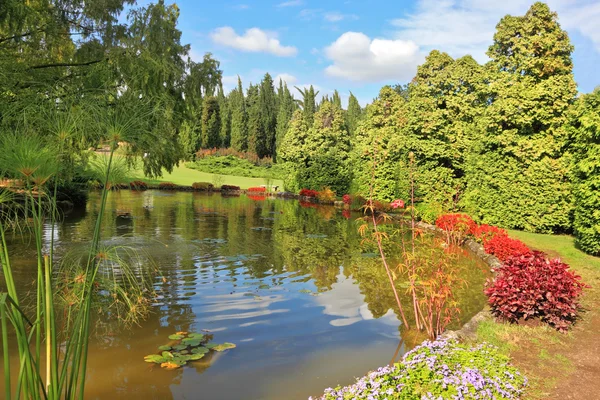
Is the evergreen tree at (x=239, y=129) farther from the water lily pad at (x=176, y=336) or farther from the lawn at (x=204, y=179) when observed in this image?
the water lily pad at (x=176, y=336)

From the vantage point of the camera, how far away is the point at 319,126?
33.3 metres

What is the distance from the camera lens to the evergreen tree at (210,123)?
55000 mm

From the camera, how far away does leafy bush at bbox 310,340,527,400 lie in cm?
375

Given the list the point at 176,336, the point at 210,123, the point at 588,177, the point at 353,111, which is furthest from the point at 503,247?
the point at 210,123

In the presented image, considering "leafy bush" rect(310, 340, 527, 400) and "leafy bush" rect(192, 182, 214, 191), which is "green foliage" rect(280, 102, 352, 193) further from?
"leafy bush" rect(310, 340, 527, 400)

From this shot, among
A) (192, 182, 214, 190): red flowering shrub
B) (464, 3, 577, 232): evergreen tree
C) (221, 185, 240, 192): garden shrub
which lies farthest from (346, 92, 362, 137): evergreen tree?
(464, 3, 577, 232): evergreen tree

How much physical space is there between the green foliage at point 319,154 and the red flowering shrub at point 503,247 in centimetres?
1893

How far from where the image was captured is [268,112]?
60875 millimetres

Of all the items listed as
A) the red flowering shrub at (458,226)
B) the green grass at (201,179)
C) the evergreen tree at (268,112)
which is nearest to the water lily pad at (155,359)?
the red flowering shrub at (458,226)

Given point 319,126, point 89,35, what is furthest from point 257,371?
point 319,126

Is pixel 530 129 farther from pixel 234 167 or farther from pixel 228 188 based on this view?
pixel 234 167

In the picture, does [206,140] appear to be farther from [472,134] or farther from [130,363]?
[130,363]

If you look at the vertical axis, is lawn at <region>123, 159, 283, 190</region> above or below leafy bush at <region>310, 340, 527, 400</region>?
above

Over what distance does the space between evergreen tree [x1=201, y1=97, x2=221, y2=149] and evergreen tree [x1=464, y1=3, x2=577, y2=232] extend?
44.5 metres
